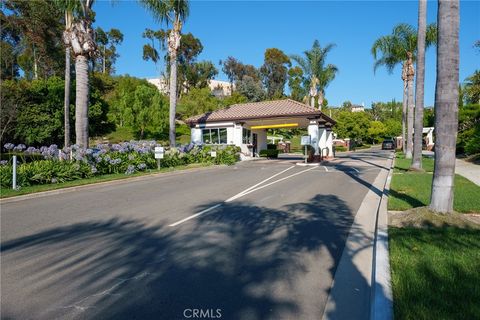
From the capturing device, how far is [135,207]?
909cm

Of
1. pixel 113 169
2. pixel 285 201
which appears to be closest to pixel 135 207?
pixel 285 201

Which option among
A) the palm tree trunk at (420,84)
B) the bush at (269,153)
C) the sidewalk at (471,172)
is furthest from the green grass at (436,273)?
the bush at (269,153)

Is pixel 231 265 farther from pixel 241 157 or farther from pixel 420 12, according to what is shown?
pixel 241 157

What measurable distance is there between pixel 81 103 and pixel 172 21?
11529 mm

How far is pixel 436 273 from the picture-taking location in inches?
163

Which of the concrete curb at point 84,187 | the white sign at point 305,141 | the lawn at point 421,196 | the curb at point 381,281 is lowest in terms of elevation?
the concrete curb at point 84,187

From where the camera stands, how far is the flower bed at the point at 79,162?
1255 cm

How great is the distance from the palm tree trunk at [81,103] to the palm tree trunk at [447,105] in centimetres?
1395

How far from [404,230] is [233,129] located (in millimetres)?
25173

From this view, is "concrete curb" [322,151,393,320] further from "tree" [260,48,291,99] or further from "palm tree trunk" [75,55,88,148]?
"tree" [260,48,291,99]

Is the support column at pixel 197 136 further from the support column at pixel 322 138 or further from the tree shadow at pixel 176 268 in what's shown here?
the tree shadow at pixel 176 268

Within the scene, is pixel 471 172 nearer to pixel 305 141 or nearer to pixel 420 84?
pixel 420 84

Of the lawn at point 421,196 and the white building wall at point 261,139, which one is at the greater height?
the white building wall at point 261,139

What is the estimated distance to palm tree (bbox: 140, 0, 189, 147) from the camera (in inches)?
939
